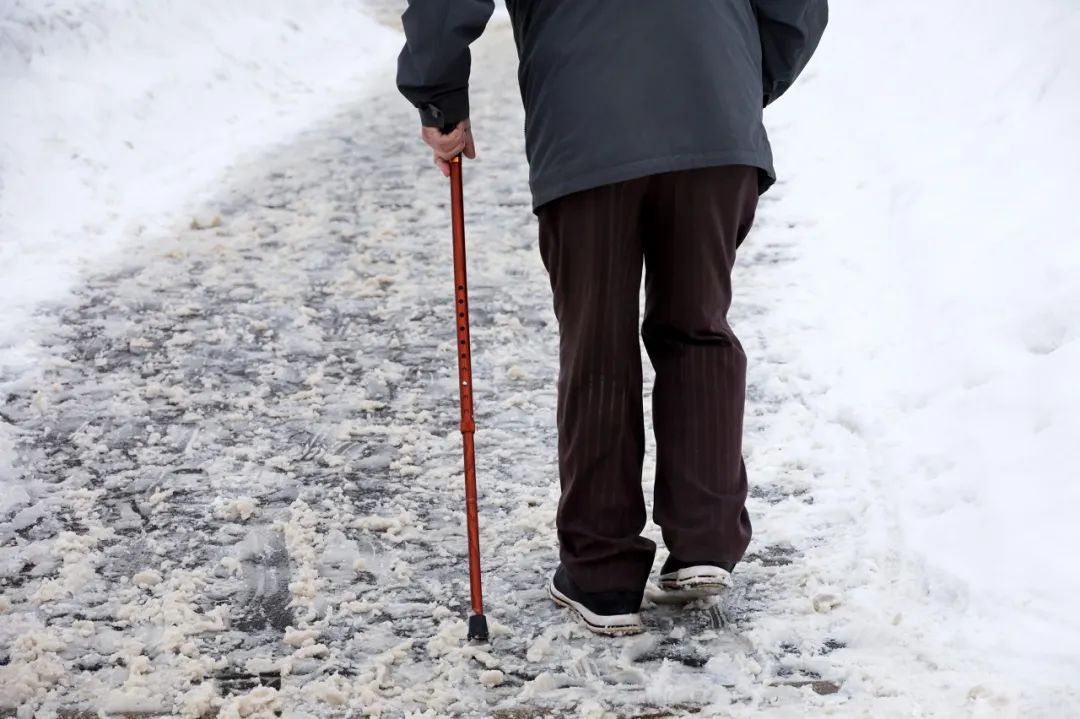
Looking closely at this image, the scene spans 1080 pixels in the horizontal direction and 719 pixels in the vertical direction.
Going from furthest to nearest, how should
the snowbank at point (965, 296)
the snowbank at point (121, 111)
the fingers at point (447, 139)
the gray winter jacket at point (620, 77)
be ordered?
the snowbank at point (121, 111), the snowbank at point (965, 296), the fingers at point (447, 139), the gray winter jacket at point (620, 77)

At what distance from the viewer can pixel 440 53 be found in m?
2.98

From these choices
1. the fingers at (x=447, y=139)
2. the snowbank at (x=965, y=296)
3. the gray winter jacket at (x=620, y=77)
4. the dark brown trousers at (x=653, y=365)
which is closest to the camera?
the gray winter jacket at (x=620, y=77)

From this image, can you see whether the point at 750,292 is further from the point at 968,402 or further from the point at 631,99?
the point at 631,99

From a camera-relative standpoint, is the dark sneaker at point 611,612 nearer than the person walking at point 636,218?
No

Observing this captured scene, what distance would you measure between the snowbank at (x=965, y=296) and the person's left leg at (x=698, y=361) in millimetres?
679

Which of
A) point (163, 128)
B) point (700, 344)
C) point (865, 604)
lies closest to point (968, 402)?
point (865, 604)

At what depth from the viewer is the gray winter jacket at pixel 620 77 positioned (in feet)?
9.55

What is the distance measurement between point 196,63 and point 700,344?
27.7 feet

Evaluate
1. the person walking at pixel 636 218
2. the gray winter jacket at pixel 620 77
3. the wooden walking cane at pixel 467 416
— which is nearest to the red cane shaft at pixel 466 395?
the wooden walking cane at pixel 467 416

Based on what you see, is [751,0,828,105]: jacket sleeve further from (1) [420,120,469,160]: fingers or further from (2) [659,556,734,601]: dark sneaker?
(2) [659,556,734,601]: dark sneaker

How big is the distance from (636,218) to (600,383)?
446mm

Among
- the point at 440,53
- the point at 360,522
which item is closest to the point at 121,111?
the point at 360,522

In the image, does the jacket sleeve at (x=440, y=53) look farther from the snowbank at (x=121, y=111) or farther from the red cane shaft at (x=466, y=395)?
the snowbank at (x=121, y=111)

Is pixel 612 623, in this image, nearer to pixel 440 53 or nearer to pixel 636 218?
pixel 636 218
